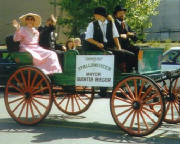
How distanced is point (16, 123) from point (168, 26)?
33.1 m

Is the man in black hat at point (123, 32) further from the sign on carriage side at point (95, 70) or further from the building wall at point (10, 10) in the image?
the building wall at point (10, 10)

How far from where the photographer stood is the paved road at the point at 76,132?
21.7 ft

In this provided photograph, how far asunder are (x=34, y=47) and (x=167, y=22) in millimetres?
32507

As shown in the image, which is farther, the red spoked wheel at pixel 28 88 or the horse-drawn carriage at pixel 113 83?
the red spoked wheel at pixel 28 88

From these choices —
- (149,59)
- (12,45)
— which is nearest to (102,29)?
(149,59)

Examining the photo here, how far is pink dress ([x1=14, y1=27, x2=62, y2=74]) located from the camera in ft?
26.5

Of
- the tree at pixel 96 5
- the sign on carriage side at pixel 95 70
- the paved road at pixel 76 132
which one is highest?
the tree at pixel 96 5

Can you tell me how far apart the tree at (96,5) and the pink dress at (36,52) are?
48.2 ft

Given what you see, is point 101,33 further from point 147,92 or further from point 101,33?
point 147,92

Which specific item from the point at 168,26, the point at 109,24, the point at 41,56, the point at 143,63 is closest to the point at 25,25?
the point at 41,56

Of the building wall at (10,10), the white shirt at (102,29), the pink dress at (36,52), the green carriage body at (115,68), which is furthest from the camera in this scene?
the building wall at (10,10)

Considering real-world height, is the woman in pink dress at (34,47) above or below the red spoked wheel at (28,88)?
above

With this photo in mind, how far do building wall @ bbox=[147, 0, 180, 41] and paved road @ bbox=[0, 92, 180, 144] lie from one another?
30762 mm

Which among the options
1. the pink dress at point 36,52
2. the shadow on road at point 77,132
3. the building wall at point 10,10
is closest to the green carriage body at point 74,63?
the pink dress at point 36,52
